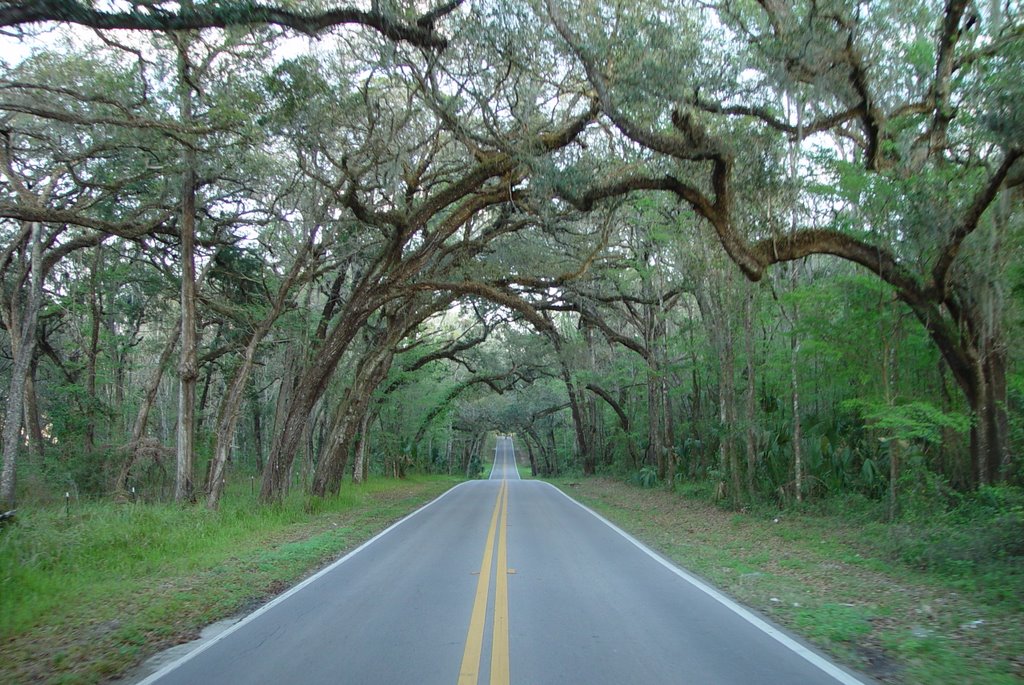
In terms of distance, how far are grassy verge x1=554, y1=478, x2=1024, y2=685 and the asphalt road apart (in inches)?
21.5

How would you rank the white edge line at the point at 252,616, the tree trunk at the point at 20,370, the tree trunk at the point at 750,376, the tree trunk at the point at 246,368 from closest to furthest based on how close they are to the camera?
the white edge line at the point at 252,616 < the tree trunk at the point at 20,370 < the tree trunk at the point at 750,376 < the tree trunk at the point at 246,368

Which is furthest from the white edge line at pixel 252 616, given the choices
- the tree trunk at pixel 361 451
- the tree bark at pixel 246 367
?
the tree trunk at pixel 361 451

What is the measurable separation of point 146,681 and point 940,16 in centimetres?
1469

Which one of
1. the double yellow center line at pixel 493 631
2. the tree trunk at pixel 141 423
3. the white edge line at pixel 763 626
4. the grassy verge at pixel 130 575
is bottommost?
the grassy verge at pixel 130 575

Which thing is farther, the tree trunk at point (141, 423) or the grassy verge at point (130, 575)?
the tree trunk at point (141, 423)

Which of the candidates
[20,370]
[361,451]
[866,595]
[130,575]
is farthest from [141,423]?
[866,595]

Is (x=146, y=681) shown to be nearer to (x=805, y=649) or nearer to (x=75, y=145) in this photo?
(x=805, y=649)

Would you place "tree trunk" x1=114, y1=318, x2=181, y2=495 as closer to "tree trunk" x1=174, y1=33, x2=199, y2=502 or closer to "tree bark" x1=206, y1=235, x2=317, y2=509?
"tree bark" x1=206, y1=235, x2=317, y2=509

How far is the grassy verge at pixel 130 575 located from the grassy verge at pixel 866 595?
5995 millimetres

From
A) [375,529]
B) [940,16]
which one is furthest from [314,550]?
[940,16]

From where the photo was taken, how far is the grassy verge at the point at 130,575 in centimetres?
620

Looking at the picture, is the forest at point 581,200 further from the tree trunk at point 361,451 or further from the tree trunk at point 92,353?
the tree trunk at point 361,451

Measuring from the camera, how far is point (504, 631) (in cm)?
650

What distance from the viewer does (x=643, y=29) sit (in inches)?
450
